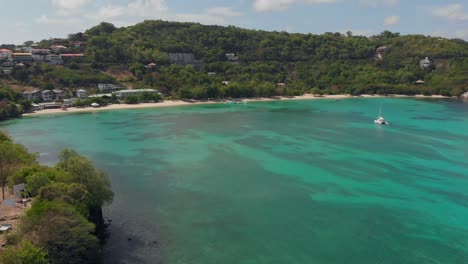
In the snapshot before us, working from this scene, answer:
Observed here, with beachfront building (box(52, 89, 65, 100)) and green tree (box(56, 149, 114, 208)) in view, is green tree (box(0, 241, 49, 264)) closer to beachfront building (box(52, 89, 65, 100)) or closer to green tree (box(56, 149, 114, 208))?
green tree (box(56, 149, 114, 208))

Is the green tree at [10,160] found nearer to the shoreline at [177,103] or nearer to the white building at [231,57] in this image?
the shoreline at [177,103]

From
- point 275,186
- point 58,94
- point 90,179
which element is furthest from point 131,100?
point 90,179

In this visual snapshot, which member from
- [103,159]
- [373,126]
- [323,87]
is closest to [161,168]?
[103,159]

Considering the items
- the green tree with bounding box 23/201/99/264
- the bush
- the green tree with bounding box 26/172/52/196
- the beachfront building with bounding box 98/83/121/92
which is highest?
the beachfront building with bounding box 98/83/121/92

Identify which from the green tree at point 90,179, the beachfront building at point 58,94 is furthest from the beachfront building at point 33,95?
the green tree at point 90,179

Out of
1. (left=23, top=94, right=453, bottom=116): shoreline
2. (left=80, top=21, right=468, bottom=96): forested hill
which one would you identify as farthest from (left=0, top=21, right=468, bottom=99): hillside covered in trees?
(left=23, top=94, right=453, bottom=116): shoreline
